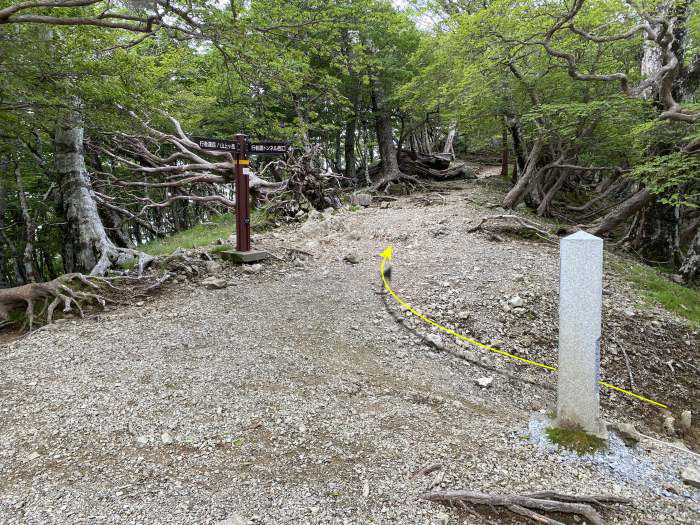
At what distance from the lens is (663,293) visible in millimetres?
6098

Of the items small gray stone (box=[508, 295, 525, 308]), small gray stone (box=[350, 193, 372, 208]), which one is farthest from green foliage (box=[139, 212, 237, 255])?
small gray stone (box=[508, 295, 525, 308])

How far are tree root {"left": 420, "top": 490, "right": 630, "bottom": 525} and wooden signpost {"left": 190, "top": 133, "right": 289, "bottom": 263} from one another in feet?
17.2

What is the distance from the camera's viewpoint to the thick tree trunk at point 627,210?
8141mm

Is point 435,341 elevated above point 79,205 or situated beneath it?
situated beneath

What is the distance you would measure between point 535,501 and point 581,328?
114 centimetres

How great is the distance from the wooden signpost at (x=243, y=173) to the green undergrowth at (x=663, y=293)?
6.26 m

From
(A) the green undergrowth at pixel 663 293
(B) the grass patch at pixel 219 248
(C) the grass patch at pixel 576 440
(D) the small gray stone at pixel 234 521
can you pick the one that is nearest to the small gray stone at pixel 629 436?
(C) the grass patch at pixel 576 440

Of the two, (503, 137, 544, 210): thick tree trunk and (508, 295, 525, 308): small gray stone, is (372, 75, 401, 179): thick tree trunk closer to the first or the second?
(503, 137, 544, 210): thick tree trunk

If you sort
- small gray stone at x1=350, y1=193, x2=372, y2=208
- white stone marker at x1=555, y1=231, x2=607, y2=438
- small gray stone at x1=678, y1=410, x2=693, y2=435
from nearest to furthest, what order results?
1. white stone marker at x1=555, y1=231, x2=607, y2=438
2. small gray stone at x1=678, y1=410, x2=693, y2=435
3. small gray stone at x1=350, y1=193, x2=372, y2=208

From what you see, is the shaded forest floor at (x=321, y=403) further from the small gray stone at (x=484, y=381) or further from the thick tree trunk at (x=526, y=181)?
the thick tree trunk at (x=526, y=181)

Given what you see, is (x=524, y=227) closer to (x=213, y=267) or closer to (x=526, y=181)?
(x=526, y=181)

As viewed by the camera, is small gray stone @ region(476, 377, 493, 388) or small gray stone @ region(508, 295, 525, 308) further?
small gray stone @ region(508, 295, 525, 308)

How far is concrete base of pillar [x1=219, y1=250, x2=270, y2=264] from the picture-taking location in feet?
22.3

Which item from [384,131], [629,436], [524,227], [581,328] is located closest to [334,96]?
[524,227]
